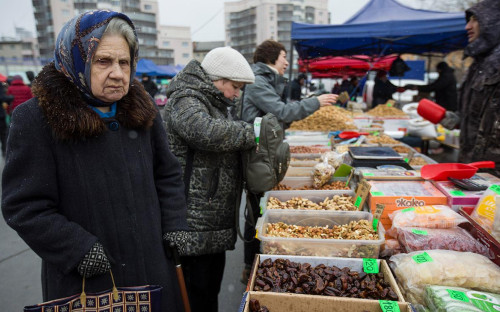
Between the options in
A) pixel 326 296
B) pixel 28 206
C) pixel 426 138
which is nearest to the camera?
Result: pixel 28 206

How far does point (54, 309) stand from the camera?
1.09 m

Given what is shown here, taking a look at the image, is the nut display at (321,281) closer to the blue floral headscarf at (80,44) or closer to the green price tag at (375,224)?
the green price tag at (375,224)

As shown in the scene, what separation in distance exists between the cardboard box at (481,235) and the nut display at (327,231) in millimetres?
454

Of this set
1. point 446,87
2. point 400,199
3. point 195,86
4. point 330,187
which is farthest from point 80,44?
point 446,87

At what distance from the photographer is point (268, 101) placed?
118 inches

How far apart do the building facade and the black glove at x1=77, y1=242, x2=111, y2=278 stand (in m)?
47.4

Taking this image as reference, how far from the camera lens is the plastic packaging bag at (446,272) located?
1262 millimetres

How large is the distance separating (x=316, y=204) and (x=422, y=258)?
29.2 inches

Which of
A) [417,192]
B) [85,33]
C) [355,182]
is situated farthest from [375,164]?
[85,33]

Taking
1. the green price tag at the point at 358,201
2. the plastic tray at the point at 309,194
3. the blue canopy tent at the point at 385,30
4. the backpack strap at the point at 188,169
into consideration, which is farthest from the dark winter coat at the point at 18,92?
the green price tag at the point at 358,201

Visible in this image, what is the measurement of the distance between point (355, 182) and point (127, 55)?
181 cm

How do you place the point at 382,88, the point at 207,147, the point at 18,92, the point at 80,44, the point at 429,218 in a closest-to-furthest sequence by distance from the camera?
the point at 80,44, the point at 429,218, the point at 207,147, the point at 18,92, the point at 382,88

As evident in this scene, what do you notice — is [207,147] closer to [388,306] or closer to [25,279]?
[388,306]

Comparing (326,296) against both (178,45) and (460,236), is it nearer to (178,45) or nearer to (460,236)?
(460,236)
